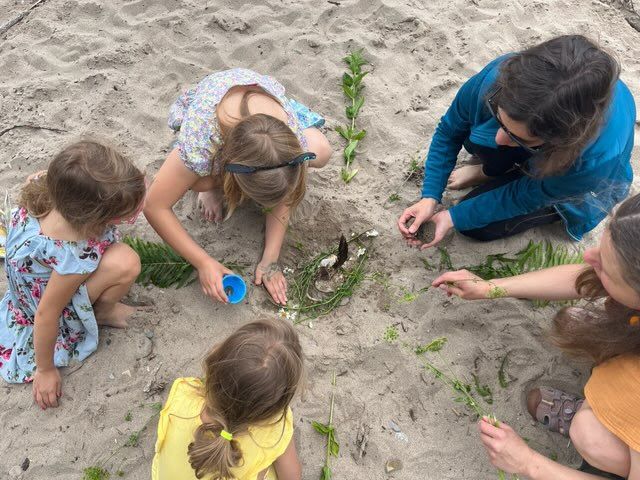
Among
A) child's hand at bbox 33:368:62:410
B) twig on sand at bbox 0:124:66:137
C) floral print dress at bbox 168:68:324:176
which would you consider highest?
floral print dress at bbox 168:68:324:176

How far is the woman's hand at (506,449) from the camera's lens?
5.78 ft

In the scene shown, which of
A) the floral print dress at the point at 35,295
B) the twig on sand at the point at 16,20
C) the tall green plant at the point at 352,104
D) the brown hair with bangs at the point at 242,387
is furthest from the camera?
the twig on sand at the point at 16,20

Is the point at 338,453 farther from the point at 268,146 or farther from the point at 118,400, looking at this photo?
the point at 268,146

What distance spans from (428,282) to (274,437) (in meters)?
1.07

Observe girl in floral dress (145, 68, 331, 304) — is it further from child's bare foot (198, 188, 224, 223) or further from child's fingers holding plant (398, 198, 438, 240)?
child's fingers holding plant (398, 198, 438, 240)

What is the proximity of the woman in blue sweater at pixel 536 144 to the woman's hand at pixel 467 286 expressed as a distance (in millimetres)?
276

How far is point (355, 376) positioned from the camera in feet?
6.98

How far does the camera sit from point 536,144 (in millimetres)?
1899

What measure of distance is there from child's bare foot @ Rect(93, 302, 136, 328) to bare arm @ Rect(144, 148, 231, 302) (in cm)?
33

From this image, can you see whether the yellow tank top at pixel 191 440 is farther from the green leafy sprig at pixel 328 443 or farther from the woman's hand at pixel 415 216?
the woman's hand at pixel 415 216

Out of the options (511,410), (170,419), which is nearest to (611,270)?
(511,410)

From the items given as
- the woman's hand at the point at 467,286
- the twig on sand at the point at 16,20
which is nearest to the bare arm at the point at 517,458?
the woman's hand at the point at 467,286

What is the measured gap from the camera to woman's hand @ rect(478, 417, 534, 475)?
1.76m

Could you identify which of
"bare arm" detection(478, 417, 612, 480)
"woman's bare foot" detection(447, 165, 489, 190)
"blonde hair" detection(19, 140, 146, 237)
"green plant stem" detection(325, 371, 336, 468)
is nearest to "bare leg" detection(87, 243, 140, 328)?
"blonde hair" detection(19, 140, 146, 237)
